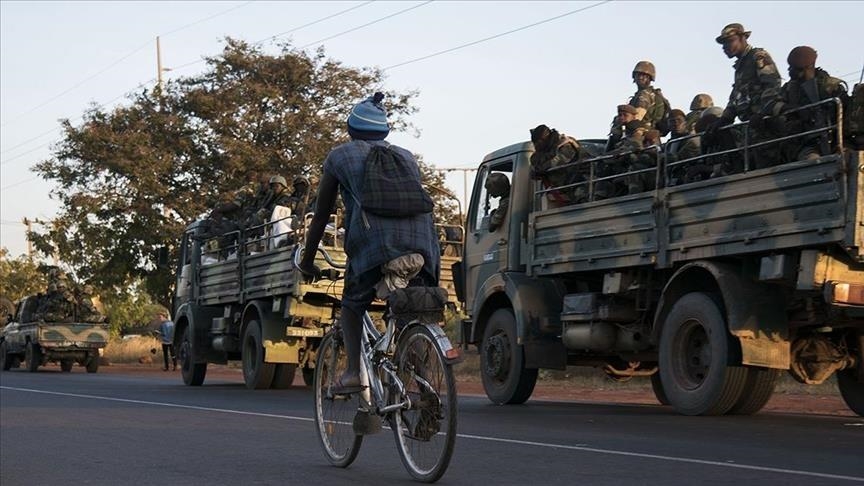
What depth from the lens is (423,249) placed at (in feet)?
24.3

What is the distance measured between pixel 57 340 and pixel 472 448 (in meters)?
26.9

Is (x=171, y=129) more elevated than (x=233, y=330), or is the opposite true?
(x=171, y=129)

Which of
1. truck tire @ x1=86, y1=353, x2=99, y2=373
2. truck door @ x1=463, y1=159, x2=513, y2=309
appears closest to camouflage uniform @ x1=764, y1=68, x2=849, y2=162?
truck door @ x1=463, y1=159, x2=513, y2=309

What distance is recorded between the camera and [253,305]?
20.8 meters

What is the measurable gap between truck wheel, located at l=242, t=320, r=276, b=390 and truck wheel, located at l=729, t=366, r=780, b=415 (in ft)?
30.2

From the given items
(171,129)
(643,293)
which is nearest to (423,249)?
(643,293)

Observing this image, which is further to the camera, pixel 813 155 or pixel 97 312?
pixel 97 312

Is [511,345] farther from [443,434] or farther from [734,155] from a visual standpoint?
[443,434]

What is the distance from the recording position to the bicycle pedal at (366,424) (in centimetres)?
758

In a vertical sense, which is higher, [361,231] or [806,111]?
[806,111]

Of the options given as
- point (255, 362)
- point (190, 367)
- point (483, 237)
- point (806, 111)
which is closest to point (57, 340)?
point (190, 367)

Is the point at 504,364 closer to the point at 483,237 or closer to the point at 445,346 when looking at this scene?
the point at 483,237

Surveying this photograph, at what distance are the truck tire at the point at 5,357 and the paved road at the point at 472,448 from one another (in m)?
24.2

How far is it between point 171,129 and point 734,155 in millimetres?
29879
